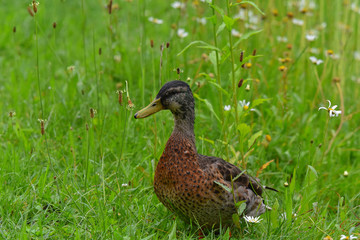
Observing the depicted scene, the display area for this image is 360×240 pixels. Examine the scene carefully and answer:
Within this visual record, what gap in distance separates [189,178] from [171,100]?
0.45 m

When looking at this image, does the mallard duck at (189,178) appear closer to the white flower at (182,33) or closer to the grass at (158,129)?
the grass at (158,129)

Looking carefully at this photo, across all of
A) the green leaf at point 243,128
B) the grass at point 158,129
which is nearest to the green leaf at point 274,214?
the grass at point 158,129

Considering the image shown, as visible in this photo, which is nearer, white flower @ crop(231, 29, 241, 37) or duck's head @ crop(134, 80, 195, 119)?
duck's head @ crop(134, 80, 195, 119)

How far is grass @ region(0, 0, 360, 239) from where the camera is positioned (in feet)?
10.5

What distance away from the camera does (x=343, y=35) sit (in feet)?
17.8

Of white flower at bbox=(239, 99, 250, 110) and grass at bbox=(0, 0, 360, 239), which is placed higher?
white flower at bbox=(239, 99, 250, 110)

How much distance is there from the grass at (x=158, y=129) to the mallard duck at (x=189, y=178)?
13 centimetres

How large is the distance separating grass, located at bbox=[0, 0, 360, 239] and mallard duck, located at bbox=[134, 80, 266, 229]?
0.13 metres

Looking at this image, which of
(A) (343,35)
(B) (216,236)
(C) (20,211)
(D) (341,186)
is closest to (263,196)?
(B) (216,236)

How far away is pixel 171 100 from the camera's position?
3172 mm

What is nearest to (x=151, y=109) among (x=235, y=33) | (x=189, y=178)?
(x=189, y=178)

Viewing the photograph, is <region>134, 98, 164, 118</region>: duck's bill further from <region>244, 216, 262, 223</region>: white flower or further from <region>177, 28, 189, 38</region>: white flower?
<region>177, 28, 189, 38</region>: white flower

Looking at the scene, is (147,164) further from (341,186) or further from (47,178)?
(341,186)

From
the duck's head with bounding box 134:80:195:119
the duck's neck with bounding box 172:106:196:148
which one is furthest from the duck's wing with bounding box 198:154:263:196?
the duck's head with bounding box 134:80:195:119
